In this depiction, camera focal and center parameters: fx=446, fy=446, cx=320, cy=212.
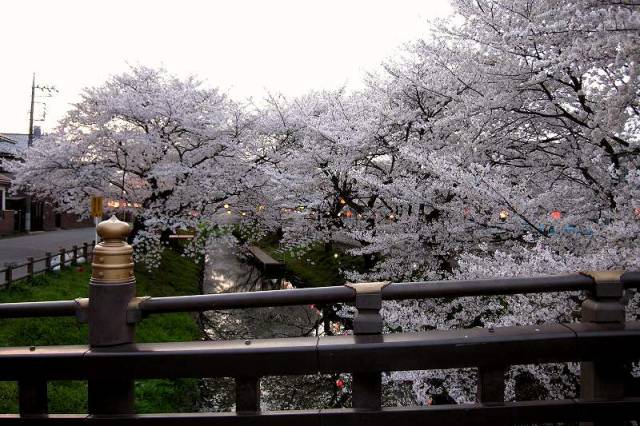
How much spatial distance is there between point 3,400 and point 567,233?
9161 millimetres

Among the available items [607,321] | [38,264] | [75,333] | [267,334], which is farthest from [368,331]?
[38,264]

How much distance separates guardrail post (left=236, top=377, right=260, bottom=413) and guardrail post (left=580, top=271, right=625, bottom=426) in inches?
78.4

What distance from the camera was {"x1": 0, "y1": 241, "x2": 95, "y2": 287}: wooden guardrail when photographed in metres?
12.9

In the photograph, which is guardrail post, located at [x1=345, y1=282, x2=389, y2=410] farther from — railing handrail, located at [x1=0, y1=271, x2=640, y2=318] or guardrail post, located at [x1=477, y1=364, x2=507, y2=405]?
guardrail post, located at [x1=477, y1=364, x2=507, y2=405]

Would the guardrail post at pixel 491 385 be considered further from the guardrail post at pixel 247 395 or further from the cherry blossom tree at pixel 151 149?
the cherry blossom tree at pixel 151 149

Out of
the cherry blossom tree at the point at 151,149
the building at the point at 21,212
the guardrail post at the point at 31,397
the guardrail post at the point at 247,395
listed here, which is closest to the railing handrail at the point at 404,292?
the guardrail post at the point at 247,395

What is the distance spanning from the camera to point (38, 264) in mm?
18125

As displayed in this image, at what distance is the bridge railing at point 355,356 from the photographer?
8.52ft

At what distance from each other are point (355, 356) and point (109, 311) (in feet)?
5.05

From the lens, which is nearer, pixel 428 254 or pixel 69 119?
pixel 428 254

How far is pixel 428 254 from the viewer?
9.28 meters

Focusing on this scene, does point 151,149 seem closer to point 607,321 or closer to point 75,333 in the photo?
point 75,333

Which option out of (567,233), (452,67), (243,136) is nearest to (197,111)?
(243,136)

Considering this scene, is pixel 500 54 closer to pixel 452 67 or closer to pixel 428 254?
pixel 452 67
